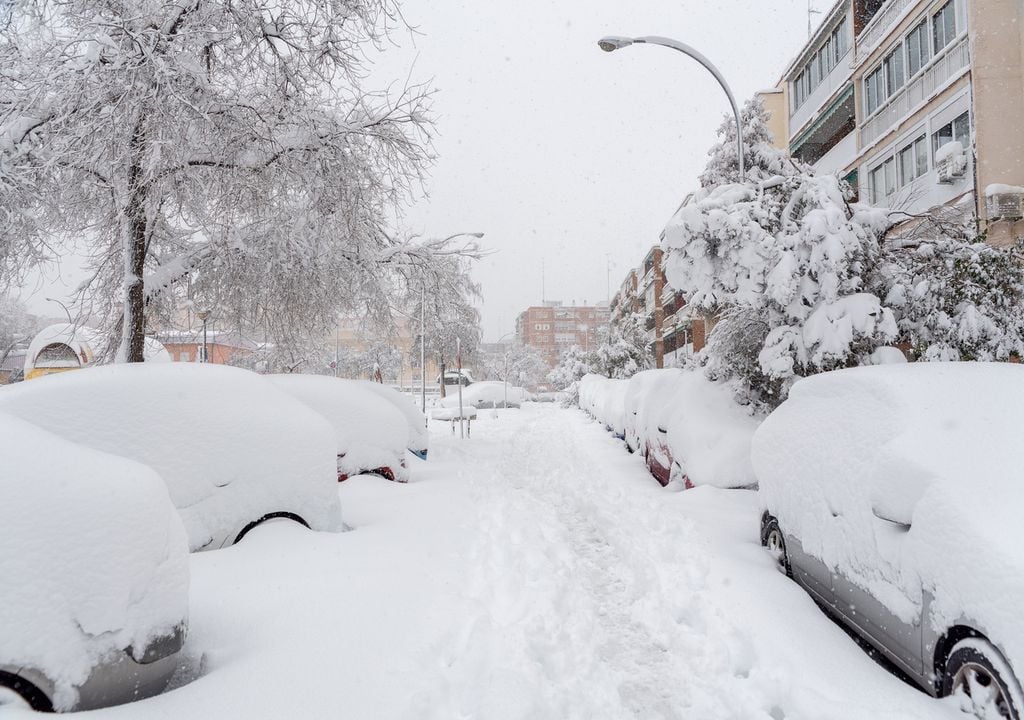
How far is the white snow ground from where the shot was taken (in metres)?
3.07

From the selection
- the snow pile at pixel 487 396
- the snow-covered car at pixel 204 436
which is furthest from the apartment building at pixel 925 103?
the snow pile at pixel 487 396

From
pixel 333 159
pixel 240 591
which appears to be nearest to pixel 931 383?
pixel 240 591

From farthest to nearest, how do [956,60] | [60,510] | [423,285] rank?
1. [956,60]
2. [423,285]
3. [60,510]

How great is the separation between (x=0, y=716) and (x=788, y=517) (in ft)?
15.2

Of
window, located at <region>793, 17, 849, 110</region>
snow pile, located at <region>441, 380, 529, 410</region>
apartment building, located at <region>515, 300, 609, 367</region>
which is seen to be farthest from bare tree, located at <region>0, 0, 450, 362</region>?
apartment building, located at <region>515, 300, 609, 367</region>

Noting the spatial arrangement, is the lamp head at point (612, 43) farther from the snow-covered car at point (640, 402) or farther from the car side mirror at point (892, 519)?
the car side mirror at point (892, 519)

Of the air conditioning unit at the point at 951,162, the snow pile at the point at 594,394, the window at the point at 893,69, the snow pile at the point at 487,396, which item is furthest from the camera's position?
the snow pile at the point at 487,396

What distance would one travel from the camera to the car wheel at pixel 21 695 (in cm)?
233

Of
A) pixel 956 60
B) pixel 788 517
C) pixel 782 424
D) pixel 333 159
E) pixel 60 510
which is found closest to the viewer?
pixel 60 510

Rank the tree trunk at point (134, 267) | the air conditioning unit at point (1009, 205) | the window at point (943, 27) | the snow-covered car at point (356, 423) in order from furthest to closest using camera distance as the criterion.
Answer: the window at point (943, 27), the air conditioning unit at point (1009, 205), the tree trunk at point (134, 267), the snow-covered car at point (356, 423)

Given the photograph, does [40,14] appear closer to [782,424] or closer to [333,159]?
[333,159]

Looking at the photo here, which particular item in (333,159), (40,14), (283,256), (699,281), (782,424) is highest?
(40,14)

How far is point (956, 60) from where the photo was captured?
1498 centimetres

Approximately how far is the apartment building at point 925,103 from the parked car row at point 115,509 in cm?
1084
